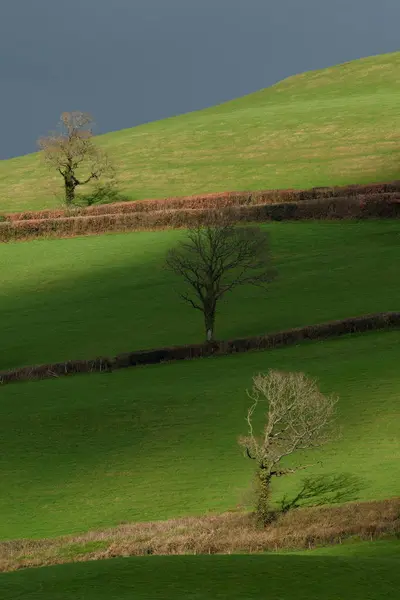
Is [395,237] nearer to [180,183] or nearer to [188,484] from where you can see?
[180,183]

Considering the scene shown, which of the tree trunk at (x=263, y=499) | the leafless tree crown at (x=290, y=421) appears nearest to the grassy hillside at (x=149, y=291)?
the leafless tree crown at (x=290, y=421)

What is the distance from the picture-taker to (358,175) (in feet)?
352

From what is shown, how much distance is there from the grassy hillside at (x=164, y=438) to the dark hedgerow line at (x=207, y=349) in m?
1.29

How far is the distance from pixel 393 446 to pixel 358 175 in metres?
Result: 62.3

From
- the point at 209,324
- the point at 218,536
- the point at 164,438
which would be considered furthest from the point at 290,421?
the point at 209,324

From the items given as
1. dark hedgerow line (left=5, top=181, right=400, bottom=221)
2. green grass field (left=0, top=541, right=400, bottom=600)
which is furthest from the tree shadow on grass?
dark hedgerow line (left=5, top=181, right=400, bottom=221)

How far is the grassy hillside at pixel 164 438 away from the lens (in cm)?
4509

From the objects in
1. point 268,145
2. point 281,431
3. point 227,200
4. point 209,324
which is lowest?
point 281,431

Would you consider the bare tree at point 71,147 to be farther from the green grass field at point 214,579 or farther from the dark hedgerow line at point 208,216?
the green grass field at point 214,579

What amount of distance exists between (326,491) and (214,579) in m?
18.2

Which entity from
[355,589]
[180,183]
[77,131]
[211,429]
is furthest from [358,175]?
[355,589]

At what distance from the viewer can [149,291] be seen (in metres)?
80.2

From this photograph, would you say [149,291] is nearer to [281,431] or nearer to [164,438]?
[164,438]

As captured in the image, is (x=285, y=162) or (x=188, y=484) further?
(x=285, y=162)
